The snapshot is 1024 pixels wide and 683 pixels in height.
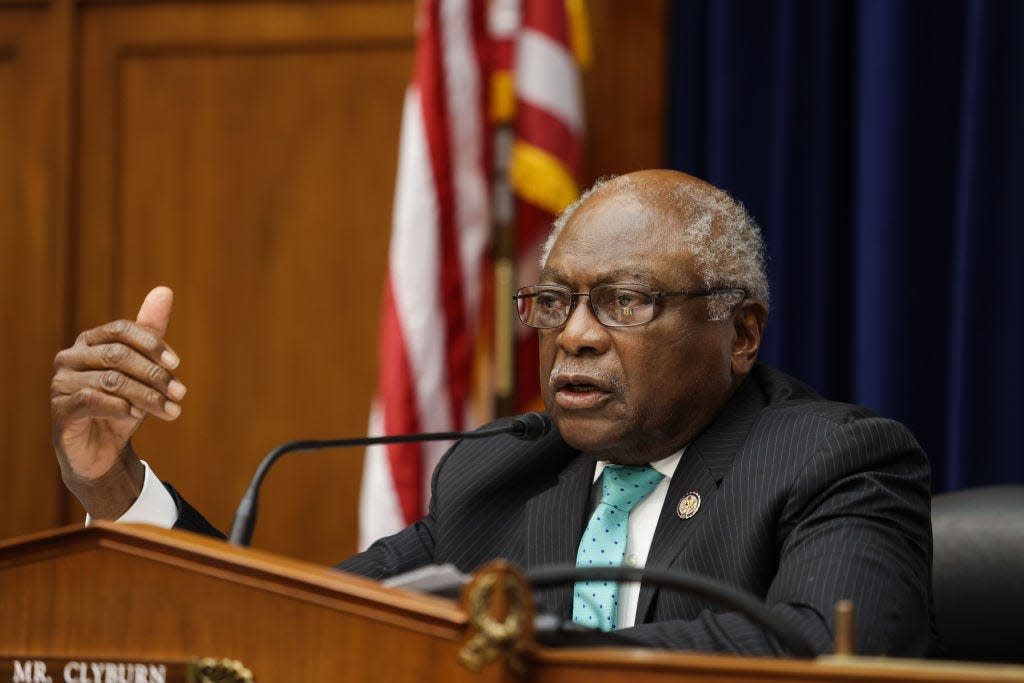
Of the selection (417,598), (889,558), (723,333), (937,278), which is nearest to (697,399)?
(723,333)

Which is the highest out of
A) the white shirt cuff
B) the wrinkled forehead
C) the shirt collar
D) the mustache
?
the wrinkled forehead

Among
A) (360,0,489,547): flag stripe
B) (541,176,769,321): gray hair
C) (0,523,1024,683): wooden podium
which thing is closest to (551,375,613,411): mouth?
(541,176,769,321): gray hair

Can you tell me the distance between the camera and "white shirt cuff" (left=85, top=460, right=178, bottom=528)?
6.57 ft

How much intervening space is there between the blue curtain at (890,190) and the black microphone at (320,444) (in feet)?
4.29

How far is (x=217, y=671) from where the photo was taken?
113 cm

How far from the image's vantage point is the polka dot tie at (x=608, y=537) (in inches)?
76.7

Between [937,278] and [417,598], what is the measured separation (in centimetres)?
232

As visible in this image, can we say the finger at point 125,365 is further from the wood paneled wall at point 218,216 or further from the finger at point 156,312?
the wood paneled wall at point 218,216

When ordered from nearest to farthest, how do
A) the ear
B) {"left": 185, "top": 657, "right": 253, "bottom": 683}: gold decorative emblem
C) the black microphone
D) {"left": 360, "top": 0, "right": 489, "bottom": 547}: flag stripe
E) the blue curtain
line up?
{"left": 185, "top": 657, "right": 253, "bottom": 683}: gold decorative emblem → the black microphone → the ear → the blue curtain → {"left": 360, "top": 0, "right": 489, "bottom": 547}: flag stripe

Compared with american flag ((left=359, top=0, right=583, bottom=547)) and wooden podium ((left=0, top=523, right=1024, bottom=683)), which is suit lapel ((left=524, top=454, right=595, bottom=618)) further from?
american flag ((left=359, top=0, right=583, bottom=547))

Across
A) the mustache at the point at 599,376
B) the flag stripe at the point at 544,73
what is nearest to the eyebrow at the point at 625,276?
the mustache at the point at 599,376

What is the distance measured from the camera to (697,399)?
2074 mm

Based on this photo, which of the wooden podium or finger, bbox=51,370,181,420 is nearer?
the wooden podium

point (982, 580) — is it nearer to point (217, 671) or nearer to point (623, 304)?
point (623, 304)
